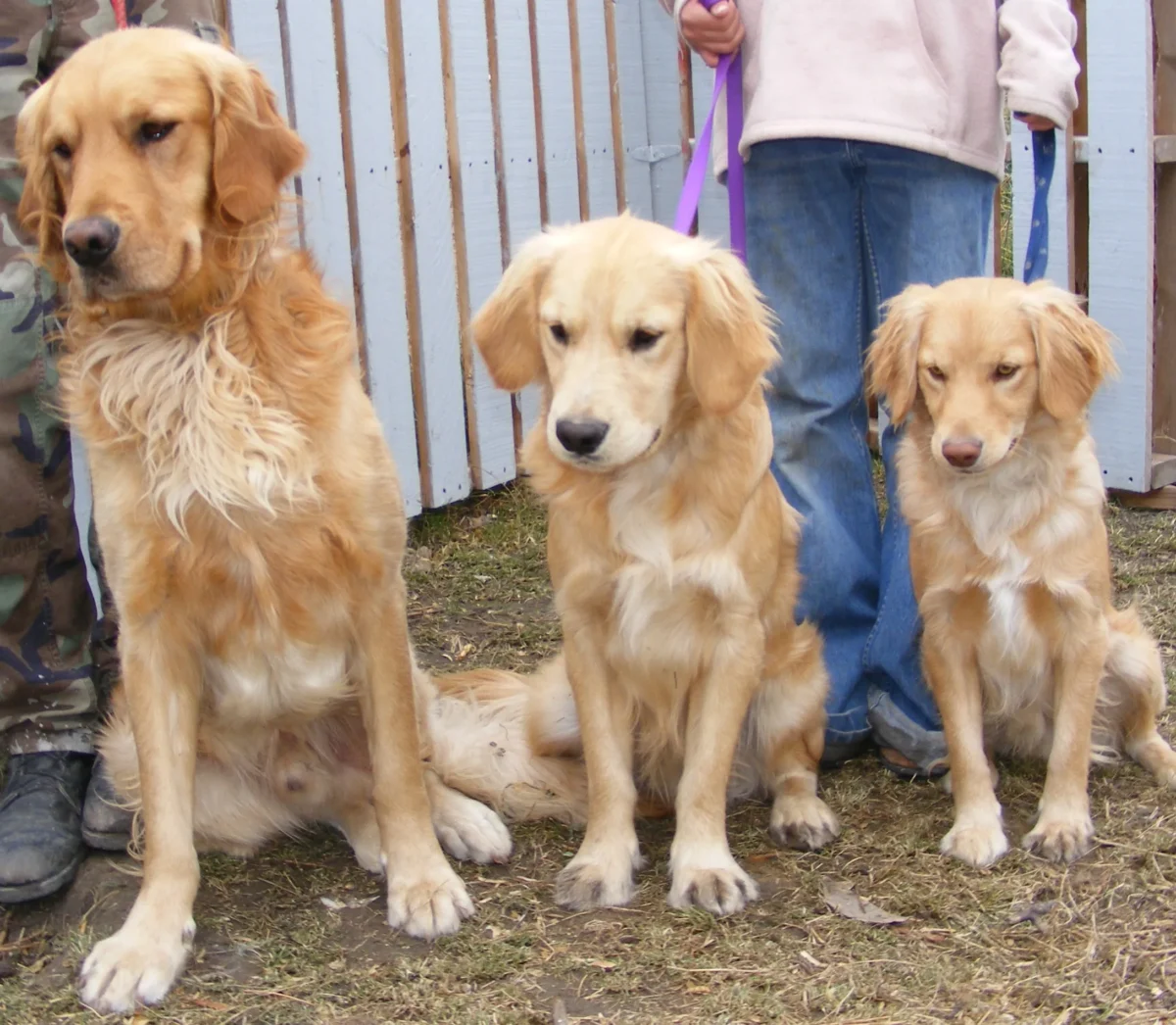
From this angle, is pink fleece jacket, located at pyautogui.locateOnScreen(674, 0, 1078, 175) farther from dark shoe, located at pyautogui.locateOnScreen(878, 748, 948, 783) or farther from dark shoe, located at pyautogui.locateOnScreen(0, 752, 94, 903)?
dark shoe, located at pyautogui.locateOnScreen(0, 752, 94, 903)

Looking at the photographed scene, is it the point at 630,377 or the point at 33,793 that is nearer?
the point at 630,377

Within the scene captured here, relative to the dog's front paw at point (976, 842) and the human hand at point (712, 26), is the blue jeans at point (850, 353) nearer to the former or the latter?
the human hand at point (712, 26)

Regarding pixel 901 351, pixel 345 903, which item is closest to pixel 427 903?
pixel 345 903

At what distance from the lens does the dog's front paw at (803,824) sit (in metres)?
2.91

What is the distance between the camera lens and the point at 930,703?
3.24 metres

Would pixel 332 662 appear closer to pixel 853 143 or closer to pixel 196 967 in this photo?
pixel 196 967

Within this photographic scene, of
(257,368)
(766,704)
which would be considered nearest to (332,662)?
(257,368)

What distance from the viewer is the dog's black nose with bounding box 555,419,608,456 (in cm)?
243

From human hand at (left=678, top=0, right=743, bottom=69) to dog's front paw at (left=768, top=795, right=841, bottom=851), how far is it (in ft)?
5.50

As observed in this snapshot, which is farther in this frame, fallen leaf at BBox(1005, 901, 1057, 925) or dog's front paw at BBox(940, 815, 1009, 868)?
dog's front paw at BBox(940, 815, 1009, 868)

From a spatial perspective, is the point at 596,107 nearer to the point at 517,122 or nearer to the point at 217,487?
the point at 517,122

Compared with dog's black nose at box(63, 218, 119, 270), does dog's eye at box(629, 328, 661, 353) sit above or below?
below

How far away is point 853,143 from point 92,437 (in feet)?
5.61

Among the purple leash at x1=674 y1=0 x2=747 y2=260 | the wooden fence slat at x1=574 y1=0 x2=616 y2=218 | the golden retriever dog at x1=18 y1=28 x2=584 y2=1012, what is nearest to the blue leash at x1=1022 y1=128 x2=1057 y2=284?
the purple leash at x1=674 y1=0 x2=747 y2=260
